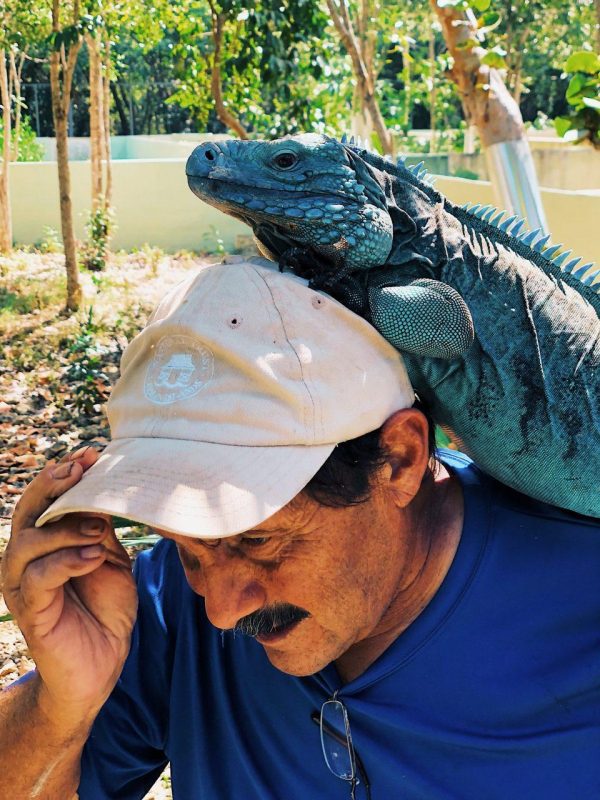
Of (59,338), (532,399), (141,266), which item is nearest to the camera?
(532,399)

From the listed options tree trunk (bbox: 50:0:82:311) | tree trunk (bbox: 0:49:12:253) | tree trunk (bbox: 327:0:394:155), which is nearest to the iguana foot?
tree trunk (bbox: 327:0:394:155)

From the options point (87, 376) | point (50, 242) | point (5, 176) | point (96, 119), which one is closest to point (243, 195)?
point (87, 376)

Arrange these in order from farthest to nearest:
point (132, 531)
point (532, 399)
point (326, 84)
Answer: point (326, 84) < point (132, 531) < point (532, 399)

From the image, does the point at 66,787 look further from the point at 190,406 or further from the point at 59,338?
the point at 59,338

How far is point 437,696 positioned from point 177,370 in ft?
2.20

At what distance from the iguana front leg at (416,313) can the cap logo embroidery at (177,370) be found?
34 cm

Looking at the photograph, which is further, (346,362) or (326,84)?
(326,84)

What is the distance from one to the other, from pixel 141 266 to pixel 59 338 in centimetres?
415

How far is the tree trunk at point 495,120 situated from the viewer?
3.02m

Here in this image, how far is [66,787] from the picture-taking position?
1.76 metres

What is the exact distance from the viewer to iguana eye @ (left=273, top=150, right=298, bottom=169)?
6.17 ft

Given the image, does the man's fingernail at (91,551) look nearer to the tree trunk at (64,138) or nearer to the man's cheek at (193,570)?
the man's cheek at (193,570)

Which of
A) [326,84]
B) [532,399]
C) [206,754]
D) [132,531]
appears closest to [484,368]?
[532,399]

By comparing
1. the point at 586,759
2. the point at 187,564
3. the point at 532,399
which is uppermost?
the point at 532,399
